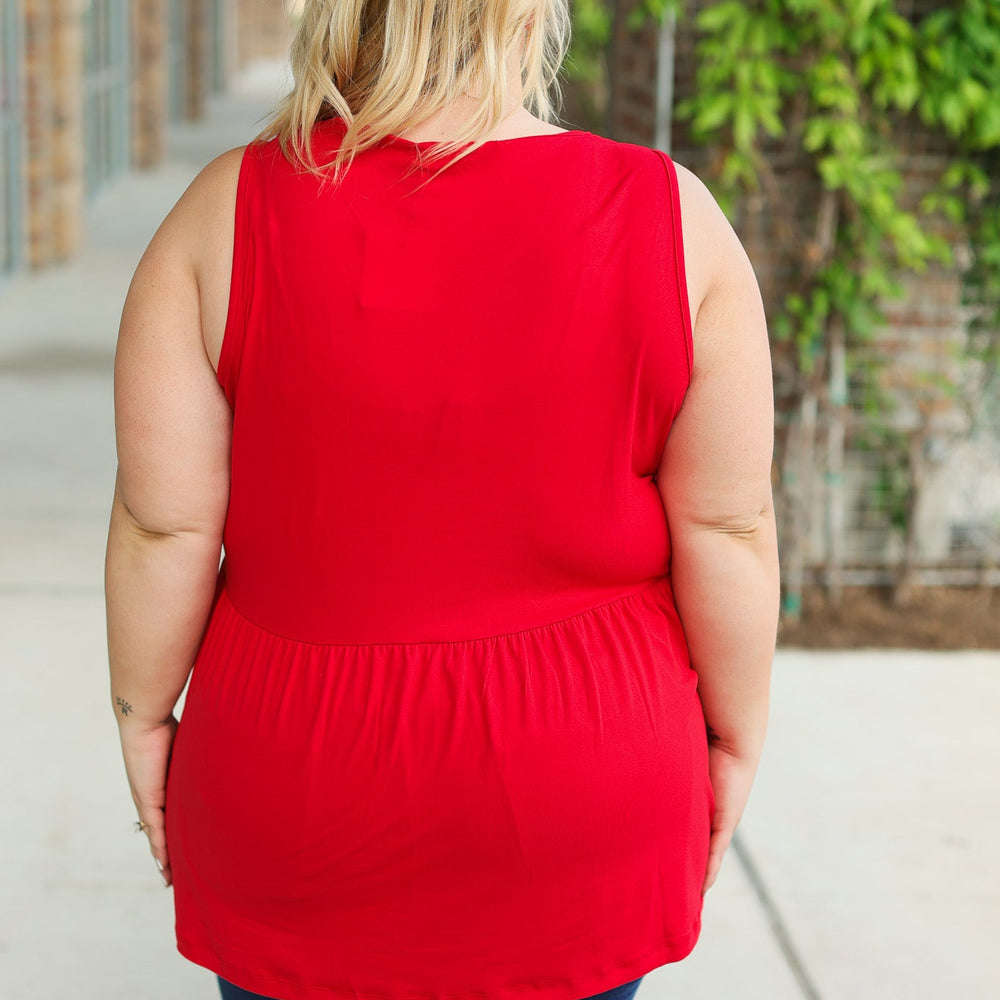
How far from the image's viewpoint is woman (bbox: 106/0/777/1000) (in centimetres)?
124

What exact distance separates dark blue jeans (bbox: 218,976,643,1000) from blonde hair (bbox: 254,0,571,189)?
0.84 meters

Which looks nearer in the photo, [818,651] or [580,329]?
[580,329]

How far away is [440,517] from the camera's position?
4.22 feet

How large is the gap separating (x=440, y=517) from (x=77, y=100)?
9.94m

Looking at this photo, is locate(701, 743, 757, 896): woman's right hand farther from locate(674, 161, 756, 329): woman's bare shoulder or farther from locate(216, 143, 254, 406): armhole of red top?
locate(216, 143, 254, 406): armhole of red top

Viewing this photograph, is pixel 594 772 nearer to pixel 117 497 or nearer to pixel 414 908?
pixel 414 908

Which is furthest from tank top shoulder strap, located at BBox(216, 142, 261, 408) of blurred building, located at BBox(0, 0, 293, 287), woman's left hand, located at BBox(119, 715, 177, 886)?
blurred building, located at BBox(0, 0, 293, 287)

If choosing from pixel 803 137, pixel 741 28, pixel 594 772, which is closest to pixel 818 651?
pixel 803 137

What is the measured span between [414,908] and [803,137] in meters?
3.44

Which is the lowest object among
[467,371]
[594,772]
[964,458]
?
[964,458]

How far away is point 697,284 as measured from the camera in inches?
49.9

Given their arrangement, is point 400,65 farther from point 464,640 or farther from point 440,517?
point 464,640

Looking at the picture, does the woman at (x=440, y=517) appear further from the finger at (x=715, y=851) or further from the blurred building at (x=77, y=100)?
the blurred building at (x=77, y=100)

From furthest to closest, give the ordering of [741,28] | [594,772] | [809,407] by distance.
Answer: [809,407]
[741,28]
[594,772]
